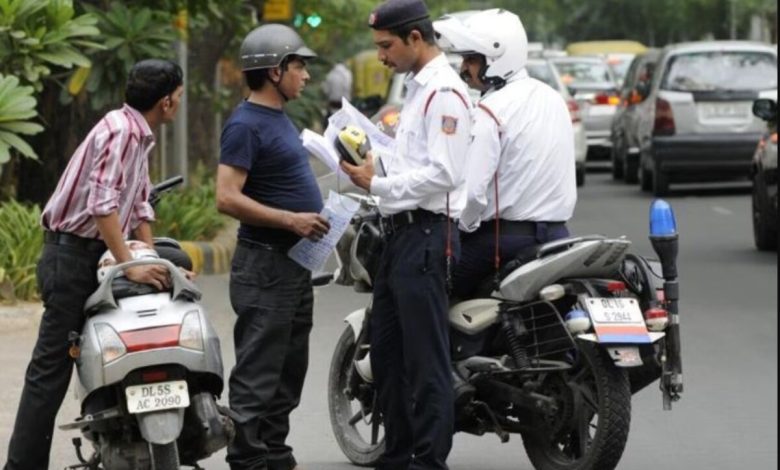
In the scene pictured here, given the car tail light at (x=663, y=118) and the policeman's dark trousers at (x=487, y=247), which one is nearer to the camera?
the policeman's dark trousers at (x=487, y=247)

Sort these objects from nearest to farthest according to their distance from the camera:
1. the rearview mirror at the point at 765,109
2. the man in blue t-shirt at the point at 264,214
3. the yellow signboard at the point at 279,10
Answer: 1. the man in blue t-shirt at the point at 264,214
2. the rearview mirror at the point at 765,109
3. the yellow signboard at the point at 279,10

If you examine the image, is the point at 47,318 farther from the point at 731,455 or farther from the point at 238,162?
the point at 731,455

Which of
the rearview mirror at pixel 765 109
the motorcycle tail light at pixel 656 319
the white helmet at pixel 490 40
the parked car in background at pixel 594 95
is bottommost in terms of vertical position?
the parked car in background at pixel 594 95

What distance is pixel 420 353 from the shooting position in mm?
7781

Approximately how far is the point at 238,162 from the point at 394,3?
0.86 m

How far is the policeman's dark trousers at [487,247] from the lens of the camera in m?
8.19

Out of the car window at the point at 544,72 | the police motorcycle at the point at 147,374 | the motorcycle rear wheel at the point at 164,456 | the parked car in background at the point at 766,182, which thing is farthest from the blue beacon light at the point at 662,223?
the car window at the point at 544,72

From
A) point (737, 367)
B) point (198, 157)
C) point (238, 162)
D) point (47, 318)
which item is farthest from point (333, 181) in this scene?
point (198, 157)

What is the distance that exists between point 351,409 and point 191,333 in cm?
185

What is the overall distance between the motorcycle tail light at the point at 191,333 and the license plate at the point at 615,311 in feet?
4.81

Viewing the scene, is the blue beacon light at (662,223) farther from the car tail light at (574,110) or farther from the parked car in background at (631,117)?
the car tail light at (574,110)

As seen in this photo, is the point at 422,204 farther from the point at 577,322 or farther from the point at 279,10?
the point at 279,10

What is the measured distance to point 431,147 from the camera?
7.55 m

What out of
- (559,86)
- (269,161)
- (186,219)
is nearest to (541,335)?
(269,161)
